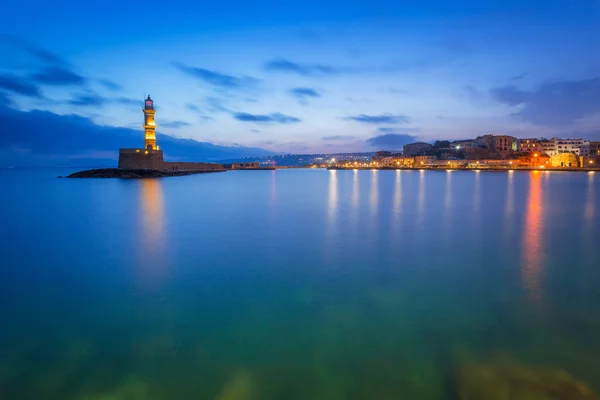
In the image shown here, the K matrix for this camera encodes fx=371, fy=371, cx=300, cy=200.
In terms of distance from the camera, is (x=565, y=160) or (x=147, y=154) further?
(x=565, y=160)

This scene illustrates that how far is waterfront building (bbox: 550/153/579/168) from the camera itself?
288ft

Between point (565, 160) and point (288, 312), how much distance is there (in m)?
105

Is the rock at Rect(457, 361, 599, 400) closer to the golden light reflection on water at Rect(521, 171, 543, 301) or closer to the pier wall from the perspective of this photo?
the golden light reflection on water at Rect(521, 171, 543, 301)

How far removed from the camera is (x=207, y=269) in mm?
9039

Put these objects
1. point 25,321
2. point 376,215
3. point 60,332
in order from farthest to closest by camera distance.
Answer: point 376,215, point 25,321, point 60,332

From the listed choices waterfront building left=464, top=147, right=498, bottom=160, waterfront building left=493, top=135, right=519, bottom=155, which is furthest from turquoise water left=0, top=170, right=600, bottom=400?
waterfront building left=493, top=135, right=519, bottom=155

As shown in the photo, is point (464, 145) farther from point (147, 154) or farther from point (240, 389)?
point (240, 389)

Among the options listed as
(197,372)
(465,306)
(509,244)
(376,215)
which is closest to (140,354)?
(197,372)

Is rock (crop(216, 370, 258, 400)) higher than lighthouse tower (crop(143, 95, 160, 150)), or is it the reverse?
lighthouse tower (crop(143, 95, 160, 150))

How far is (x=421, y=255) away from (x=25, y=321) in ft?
29.0

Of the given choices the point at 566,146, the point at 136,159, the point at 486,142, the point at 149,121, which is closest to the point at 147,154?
the point at 136,159

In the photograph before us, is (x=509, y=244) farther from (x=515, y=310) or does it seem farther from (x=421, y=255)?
(x=515, y=310)

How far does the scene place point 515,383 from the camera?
410 cm

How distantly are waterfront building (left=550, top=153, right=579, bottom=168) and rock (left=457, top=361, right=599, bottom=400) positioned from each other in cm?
10324
